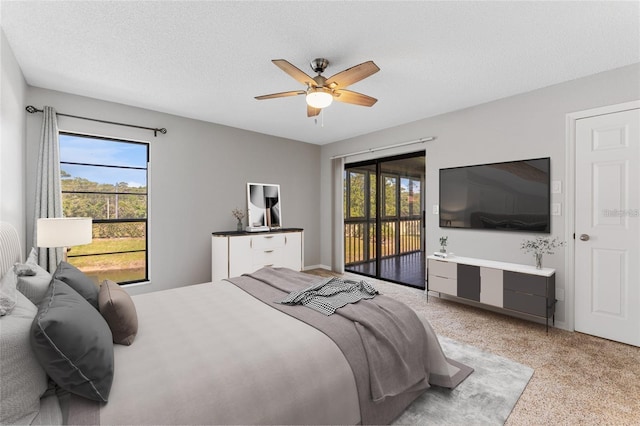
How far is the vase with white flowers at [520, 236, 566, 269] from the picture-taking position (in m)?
3.12

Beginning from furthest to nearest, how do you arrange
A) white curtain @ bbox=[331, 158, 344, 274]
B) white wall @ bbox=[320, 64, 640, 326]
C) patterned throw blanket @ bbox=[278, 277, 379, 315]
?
white curtain @ bbox=[331, 158, 344, 274], white wall @ bbox=[320, 64, 640, 326], patterned throw blanket @ bbox=[278, 277, 379, 315]

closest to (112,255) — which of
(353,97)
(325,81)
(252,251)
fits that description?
(252,251)

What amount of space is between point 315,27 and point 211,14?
2.37 ft

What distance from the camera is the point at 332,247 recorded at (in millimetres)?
5832

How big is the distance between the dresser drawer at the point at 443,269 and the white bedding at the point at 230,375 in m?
2.56

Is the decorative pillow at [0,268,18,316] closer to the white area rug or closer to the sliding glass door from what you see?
the white area rug

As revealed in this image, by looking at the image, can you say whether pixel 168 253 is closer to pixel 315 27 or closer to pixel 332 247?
pixel 332 247

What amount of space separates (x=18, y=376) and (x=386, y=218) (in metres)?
4.72

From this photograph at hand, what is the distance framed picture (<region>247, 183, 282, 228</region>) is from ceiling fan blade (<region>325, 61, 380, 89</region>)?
281 centimetres

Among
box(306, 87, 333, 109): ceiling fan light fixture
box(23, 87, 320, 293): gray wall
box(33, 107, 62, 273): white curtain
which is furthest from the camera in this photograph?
box(23, 87, 320, 293): gray wall

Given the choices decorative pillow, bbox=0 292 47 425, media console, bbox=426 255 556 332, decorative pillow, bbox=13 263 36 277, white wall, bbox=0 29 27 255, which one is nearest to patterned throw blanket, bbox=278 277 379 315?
decorative pillow, bbox=0 292 47 425

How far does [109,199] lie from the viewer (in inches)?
152

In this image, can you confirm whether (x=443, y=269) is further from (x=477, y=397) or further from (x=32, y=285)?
(x=32, y=285)

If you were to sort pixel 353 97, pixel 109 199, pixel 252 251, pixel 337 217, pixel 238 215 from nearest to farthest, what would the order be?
pixel 353 97
pixel 109 199
pixel 252 251
pixel 238 215
pixel 337 217
